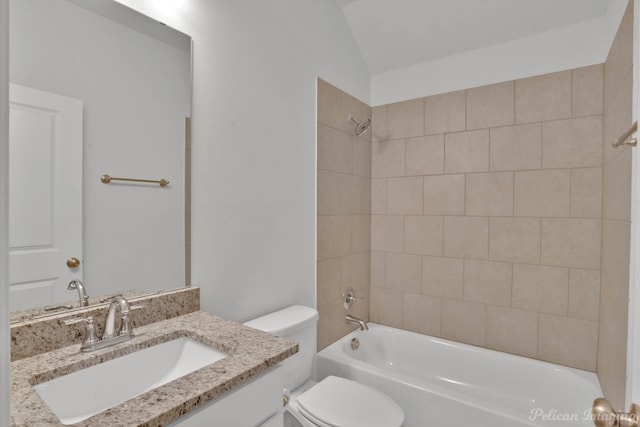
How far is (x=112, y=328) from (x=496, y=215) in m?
2.14

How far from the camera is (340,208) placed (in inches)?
90.6

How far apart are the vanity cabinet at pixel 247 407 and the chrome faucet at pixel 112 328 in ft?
1.45

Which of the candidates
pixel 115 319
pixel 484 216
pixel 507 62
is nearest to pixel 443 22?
pixel 507 62

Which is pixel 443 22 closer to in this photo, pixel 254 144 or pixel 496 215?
pixel 496 215

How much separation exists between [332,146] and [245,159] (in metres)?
0.76

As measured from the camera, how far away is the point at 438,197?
2381mm

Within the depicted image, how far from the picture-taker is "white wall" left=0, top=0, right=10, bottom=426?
1.06 feet

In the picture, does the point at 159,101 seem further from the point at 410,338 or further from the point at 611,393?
the point at 611,393

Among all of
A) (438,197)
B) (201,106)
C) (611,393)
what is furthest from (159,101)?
(611,393)

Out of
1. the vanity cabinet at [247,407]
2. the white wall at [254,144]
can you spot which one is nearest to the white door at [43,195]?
the white wall at [254,144]

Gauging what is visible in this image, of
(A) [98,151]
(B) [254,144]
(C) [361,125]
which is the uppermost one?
(C) [361,125]

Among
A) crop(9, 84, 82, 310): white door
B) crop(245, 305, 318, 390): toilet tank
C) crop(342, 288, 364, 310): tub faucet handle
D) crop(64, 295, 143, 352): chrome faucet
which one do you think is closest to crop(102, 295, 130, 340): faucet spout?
crop(64, 295, 143, 352): chrome faucet

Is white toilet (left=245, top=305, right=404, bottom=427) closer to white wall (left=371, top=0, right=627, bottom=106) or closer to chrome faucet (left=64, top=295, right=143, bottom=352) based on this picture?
chrome faucet (left=64, top=295, right=143, bottom=352)

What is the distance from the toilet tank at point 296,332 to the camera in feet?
5.20
